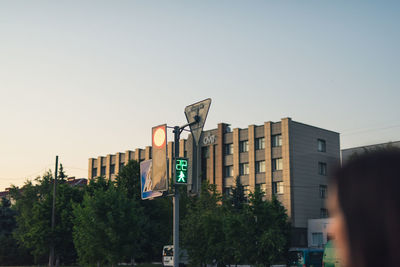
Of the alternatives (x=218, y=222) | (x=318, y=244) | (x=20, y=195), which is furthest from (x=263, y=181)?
(x=20, y=195)

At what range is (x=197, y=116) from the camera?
19.9 m

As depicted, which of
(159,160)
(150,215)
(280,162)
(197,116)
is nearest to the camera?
(197,116)

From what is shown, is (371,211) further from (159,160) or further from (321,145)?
(321,145)

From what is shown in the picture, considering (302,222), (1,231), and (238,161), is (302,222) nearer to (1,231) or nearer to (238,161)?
(238,161)

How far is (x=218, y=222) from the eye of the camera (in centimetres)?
3991

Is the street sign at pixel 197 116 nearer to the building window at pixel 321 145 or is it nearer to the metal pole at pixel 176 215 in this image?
the metal pole at pixel 176 215

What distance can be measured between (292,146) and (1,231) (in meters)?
43.9

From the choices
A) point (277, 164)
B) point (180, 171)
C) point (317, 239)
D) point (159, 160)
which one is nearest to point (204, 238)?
point (159, 160)

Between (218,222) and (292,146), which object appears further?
(292,146)

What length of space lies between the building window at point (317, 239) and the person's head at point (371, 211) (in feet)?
206

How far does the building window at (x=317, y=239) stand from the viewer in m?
60.8

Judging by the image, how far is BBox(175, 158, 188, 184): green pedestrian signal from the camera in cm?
1953

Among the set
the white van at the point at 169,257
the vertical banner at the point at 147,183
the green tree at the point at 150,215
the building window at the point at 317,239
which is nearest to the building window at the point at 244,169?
the building window at the point at 317,239

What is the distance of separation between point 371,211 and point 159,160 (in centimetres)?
1954
